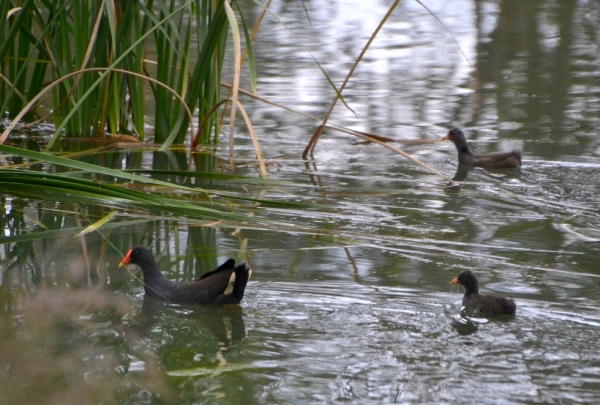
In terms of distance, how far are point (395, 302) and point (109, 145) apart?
413 cm

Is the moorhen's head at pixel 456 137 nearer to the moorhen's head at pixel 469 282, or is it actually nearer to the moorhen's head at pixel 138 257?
the moorhen's head at pixel 469 282

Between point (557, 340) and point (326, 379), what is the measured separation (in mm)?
1189

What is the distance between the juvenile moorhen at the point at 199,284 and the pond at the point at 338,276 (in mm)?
78

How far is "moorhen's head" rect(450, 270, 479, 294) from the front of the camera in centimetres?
493

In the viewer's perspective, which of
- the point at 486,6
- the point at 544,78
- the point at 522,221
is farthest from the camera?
the point at 486,6

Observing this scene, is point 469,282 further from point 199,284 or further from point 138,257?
point 138,257

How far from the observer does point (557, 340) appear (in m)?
4.37

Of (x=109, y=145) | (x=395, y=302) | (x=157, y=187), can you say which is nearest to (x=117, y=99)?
(x=109, y=145)

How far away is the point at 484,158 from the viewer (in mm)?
8719

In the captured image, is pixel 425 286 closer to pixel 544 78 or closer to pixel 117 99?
pixel 117 99

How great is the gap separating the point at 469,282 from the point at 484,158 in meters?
3.91

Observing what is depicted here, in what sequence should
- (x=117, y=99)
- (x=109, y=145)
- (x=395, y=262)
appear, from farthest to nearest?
(x=117, y=99), (x=109, y=145), (x=395, y=262)

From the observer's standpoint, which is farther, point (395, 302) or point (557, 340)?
point (395, 302)

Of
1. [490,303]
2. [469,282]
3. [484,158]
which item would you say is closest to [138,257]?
[469,282]
